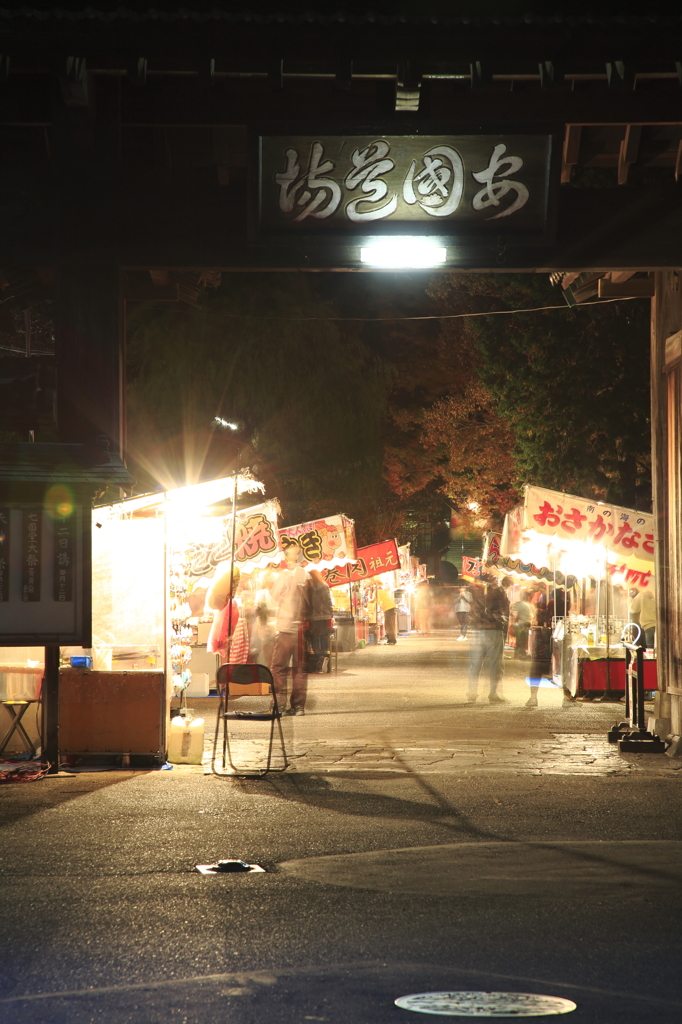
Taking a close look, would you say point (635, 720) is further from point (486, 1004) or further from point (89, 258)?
point (486, 1004)

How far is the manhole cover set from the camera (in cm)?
438

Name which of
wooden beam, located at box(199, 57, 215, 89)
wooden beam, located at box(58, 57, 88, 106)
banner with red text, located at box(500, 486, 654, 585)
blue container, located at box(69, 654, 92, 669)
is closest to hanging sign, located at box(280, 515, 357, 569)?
banner with red text, located at box(500, 486, 654, 585)

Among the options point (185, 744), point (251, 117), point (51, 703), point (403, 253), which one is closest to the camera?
point (403, 253)

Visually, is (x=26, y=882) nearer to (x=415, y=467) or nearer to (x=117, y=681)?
(x=117, y=681)

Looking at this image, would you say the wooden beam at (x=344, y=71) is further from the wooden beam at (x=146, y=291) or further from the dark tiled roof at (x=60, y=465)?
the wooden beam at (x=146, y=291)

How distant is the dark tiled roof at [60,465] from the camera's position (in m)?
9.30

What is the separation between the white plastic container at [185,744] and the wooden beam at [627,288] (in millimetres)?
6875

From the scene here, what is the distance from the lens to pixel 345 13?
7.77m

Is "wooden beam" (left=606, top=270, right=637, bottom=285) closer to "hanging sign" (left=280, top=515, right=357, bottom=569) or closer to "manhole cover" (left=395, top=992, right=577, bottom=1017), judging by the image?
"manhole cover" (left=395, top=992, right=577, bottom=1017)

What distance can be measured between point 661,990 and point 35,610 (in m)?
6.95

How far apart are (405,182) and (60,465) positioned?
12.5 ft

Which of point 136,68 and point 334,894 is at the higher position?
point 136,68

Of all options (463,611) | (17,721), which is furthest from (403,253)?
(463,611)

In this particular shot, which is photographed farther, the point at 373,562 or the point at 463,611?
the point at 463,611
